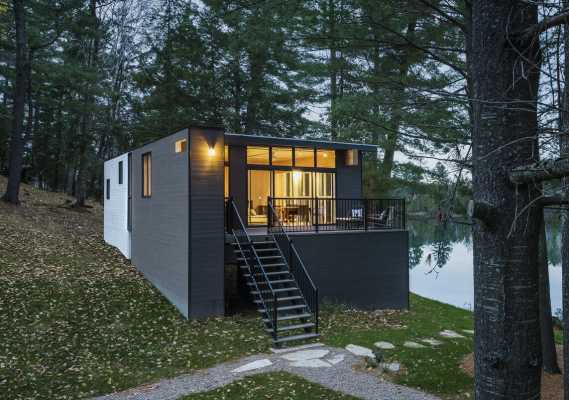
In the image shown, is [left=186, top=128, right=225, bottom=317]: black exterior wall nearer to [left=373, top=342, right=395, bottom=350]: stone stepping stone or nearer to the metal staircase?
the metal staircase

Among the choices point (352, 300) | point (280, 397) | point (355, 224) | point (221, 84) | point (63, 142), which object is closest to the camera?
point (280, 397)

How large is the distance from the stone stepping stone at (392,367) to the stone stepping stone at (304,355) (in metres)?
0.95

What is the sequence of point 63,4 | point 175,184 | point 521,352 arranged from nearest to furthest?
point 521,352 < point 175,184 < point 63,4

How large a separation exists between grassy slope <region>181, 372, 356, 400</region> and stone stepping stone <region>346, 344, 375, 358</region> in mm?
1345

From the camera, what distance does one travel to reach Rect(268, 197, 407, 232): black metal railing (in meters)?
10.3

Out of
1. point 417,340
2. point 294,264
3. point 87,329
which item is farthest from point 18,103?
point 417,340

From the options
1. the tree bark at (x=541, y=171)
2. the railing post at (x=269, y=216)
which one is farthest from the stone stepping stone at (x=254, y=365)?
the tree bark at (x=541, y=171)

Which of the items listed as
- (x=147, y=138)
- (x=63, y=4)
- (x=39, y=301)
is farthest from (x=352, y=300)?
(x=63, y=4)

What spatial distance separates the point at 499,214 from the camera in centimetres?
268

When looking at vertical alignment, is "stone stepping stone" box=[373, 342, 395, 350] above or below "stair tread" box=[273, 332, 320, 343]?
below

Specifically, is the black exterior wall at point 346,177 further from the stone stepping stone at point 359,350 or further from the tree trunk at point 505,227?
the tree trunk at point 505,227

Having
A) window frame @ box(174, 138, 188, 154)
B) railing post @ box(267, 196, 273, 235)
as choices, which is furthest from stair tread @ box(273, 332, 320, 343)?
window frame @ box(174, 138, 188, 154)

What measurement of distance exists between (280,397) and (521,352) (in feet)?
10.5

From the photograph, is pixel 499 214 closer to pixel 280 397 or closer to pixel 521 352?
pixel 521 352
